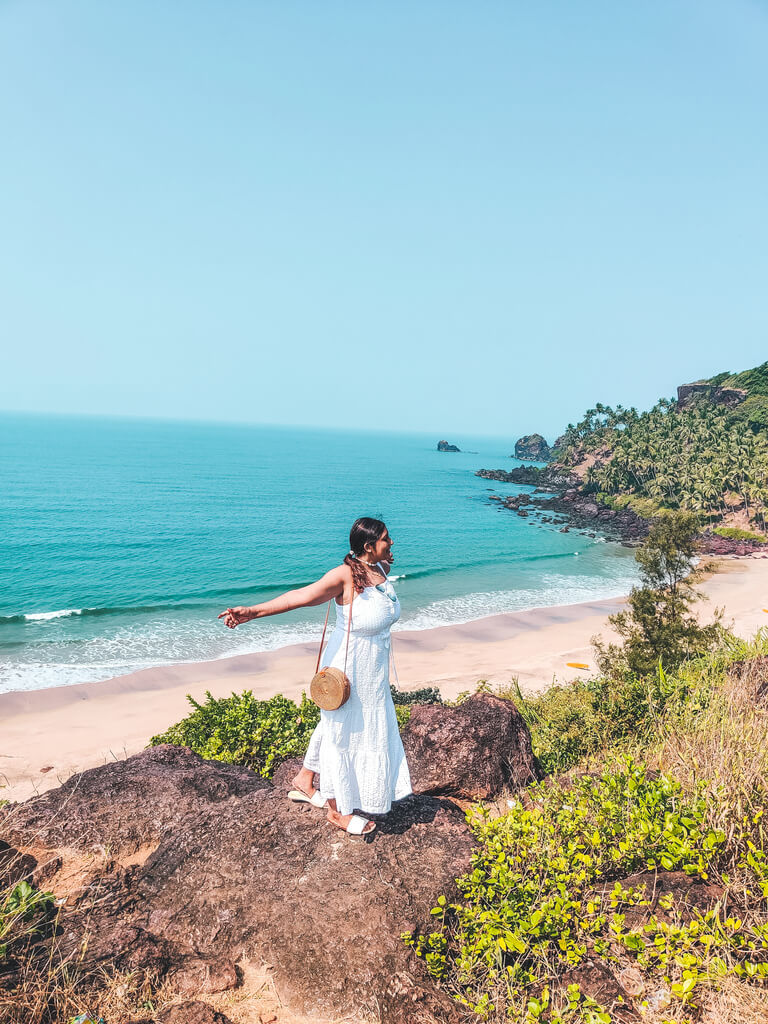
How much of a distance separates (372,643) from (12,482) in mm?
80165

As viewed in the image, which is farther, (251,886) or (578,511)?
(578,511)

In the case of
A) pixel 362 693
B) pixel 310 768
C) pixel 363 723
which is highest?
pixel 362 693

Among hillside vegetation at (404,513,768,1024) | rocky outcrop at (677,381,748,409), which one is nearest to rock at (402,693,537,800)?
hillside vegetation at (404,513,768,1024)

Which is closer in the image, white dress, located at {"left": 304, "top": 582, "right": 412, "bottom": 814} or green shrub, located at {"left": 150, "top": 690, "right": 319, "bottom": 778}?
white dress, located at {"left": 304, "top": 582, "right": 412, "bottom": 814}

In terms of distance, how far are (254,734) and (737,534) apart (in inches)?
2338

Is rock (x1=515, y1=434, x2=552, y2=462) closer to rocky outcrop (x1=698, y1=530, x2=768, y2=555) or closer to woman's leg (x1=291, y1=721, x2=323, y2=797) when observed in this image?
rocky outcrop (x1=698, y1=530, x2=768, y2=555)

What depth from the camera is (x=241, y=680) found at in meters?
21.5

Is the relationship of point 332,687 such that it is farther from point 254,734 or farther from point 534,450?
point 534,450

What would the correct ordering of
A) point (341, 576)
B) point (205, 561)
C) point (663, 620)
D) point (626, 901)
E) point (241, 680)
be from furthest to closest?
1. point (205, 561)
2. point (241, 680)
3. point (663, 620)
4. point (341, 576)
5. point (626, 901)

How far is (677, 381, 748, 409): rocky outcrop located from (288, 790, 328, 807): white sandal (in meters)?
106

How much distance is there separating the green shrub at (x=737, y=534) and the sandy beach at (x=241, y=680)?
2459 cm

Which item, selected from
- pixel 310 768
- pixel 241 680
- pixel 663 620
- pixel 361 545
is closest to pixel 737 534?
pixel 663 620

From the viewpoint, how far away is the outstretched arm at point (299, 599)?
405cm

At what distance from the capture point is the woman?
4.29 metres
